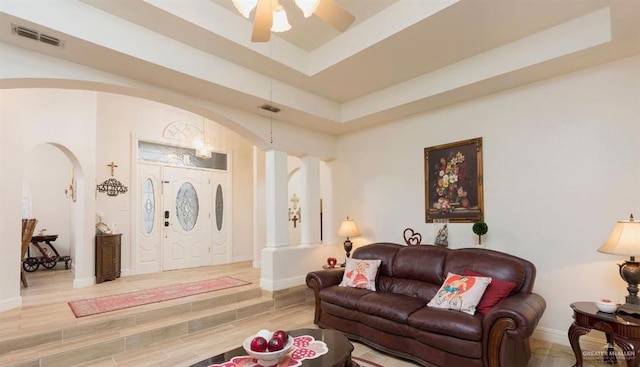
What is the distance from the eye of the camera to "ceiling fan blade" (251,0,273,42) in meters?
2.02

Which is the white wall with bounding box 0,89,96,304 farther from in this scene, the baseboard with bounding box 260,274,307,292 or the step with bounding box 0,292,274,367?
the baseboard with bounding box 260,274,307,292

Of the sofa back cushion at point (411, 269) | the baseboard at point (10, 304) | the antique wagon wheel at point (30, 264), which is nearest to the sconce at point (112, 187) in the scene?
the baseboard at point (10, 304)

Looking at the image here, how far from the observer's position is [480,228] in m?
3.71

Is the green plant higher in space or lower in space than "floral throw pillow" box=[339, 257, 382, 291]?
higher

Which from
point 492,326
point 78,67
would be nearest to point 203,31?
point 78,67

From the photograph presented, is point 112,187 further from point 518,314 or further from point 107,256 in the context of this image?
point 518,314

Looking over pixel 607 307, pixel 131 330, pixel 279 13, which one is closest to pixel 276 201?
pixel 131 330

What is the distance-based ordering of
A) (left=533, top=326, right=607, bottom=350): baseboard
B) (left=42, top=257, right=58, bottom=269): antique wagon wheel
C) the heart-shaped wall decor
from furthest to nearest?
(left=42, top=257, right=58, bottom=269): antique wagon wheel, the heart-shaped wall decor, (left=533, top=326, right=607, bottom=350): baseboard

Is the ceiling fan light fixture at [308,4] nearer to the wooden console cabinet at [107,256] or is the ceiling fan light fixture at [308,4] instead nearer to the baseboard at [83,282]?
the wooden console cabinet at [107,256]

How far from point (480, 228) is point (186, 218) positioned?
5648mm

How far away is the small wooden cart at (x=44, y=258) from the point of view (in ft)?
21.0

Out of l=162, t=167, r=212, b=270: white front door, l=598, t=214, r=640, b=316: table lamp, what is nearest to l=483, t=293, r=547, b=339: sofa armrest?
l=598, t=214, r=640, b=316: table lamp

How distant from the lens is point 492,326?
98.8 inches

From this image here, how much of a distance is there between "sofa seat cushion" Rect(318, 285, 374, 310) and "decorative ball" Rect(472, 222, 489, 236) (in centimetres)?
143
